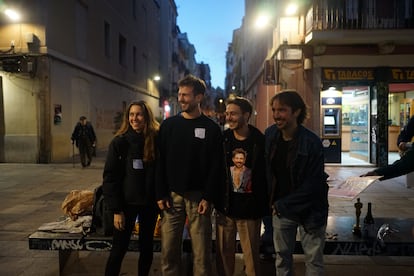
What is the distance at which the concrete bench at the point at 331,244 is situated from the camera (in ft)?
12.5

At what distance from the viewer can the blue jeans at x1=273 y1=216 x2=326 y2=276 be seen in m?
3.02

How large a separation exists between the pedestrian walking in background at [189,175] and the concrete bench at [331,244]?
554mm

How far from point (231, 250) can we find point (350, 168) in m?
11.0

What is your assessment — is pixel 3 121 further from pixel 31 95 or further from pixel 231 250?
pixel 231 250

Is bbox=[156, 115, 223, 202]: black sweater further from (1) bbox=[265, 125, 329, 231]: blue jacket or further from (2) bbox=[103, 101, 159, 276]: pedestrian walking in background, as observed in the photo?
(1) bbox=[265, 125, 329, 231]: blue jacket

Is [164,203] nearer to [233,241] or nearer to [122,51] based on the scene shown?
[233,241]

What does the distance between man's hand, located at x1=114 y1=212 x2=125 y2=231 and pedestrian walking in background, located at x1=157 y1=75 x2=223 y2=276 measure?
Result: 34cm

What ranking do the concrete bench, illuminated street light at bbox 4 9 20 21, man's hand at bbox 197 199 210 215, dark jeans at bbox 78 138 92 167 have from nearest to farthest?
man's hand at bbox 197 199 210 215 < the concrete bench < dark jeans at bbox 78 138 92 167 < illuminated street light at bbox 4 9 20 21

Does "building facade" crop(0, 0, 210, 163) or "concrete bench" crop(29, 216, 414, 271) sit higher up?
"building facade" crop(0, 0, 210, 163)

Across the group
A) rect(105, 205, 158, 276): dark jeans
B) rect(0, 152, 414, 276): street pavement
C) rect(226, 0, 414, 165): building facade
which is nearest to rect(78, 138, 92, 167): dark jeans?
rect(0, 152, 414, 276): street pavement

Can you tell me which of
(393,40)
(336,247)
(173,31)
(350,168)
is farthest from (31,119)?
(173,31)

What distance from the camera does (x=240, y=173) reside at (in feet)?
10.9

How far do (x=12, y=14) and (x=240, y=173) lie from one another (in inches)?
568

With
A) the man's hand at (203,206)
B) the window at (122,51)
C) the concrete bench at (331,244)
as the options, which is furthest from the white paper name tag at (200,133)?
the window at (122,51)
